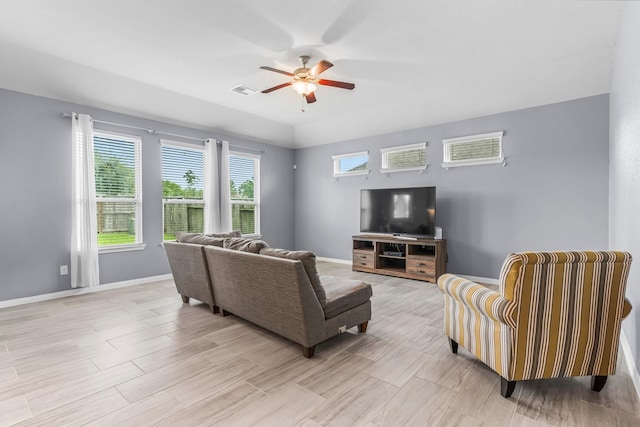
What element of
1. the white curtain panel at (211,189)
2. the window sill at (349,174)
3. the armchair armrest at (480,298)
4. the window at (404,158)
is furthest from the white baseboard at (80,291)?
the armchair armrest at (480,298)

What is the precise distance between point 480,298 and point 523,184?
3444 millimetres

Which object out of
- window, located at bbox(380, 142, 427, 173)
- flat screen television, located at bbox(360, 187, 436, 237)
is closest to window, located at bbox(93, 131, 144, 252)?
flat screen television, located at bbox(360, 187, 436, 237)

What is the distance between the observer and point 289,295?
253 centimetres

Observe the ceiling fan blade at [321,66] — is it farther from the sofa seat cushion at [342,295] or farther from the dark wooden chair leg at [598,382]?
the dark wooden chair leg at [598,382]

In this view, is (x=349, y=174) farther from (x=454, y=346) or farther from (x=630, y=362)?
(x=630, y=362)

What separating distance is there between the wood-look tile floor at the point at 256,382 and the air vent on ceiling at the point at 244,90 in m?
3.30

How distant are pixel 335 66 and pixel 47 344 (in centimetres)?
420

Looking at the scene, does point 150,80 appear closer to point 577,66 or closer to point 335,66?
point 335,66

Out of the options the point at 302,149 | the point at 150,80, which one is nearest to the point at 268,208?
the point at 302,149

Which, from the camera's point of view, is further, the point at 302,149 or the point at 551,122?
the point at 302,149

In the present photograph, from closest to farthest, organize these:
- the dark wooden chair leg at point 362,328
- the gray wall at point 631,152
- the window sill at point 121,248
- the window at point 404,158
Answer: the gray wall at point 631,152
the dark wooden chair leg at point 362,328
the window sill at point 121,248
the window at point 404,158

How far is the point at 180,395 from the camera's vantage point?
2.07 metres

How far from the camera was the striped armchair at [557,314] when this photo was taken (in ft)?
6.10

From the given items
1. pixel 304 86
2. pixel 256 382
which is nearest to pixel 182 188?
pixel 304 86
